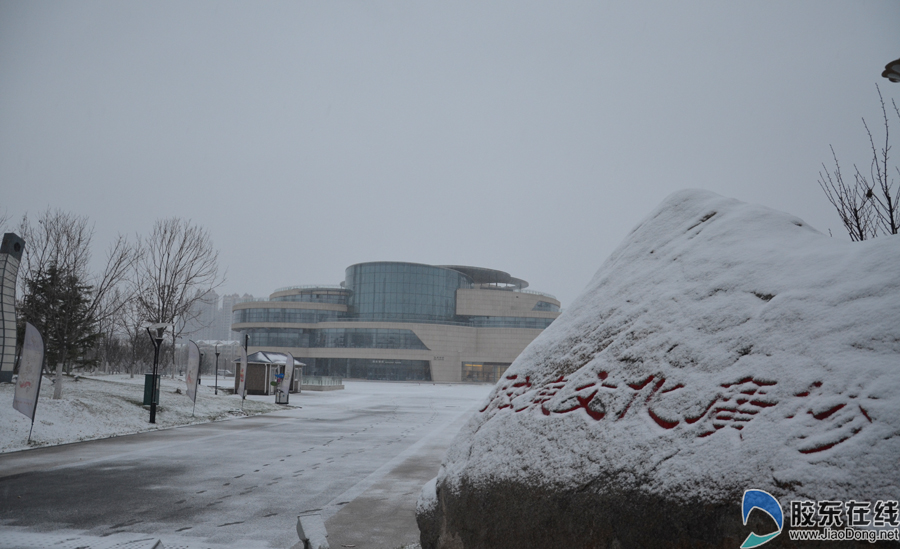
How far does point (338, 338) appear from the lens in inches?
3270

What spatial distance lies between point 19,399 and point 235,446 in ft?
14.1

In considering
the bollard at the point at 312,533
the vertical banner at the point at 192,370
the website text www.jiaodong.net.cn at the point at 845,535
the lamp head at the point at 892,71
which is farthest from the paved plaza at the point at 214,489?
the lamp head at the point at 892,71

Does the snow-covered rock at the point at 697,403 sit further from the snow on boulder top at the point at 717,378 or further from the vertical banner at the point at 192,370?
the vertical banner at the point at 192,370

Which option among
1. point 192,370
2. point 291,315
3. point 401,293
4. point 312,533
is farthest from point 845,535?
point 291,315

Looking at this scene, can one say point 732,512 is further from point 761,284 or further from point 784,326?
point 761,284

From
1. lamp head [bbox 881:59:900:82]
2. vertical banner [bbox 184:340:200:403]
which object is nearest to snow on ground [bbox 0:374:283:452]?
vertical banner [bbox 184:340:200:403]

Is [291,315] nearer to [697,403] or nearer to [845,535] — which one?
[697,403]

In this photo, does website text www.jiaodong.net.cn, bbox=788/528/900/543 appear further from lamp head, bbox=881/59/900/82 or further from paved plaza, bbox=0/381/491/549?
lamp head, bbox=881/59/900/82

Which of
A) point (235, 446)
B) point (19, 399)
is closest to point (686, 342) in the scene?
point (235, 446)

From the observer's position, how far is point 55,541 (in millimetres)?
5258

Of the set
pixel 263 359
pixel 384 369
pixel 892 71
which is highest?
pixel 892 71

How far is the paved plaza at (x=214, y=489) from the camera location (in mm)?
5699

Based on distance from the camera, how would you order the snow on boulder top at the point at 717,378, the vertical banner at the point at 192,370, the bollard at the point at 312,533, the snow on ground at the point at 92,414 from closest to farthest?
the snow on boulder top at the point at 717,378, the bollard at the point at 312,533, the snow on ground at the point at 92,414, the vertical banner at the point at 192,370

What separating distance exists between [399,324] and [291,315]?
17.4 m
